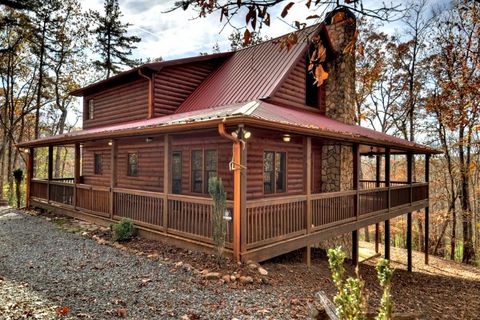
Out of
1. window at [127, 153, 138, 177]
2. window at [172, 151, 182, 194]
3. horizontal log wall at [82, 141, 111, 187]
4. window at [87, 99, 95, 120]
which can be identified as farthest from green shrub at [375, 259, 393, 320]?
window at [87, 99, 95, 120]

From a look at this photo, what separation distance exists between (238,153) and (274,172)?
4141mm

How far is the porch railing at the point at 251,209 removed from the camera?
281 inches

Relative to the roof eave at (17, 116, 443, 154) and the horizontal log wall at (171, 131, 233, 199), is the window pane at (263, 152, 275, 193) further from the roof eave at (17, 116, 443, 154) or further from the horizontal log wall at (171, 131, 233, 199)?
the roof eave at (17, 116, 443, 154)

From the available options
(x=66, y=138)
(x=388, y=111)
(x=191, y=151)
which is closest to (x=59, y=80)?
(x=66, y=138)

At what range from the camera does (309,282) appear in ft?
23.3

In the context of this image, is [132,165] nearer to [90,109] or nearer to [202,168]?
[202,168]

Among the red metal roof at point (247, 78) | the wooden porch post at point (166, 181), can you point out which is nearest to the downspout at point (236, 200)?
the wooden porch post at point (166, 181)

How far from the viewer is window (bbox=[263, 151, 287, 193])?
1036 cm

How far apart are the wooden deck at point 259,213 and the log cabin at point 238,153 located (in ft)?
0.12

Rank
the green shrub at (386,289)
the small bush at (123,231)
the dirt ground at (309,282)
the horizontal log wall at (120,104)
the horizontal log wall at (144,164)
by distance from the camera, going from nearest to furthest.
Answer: the green shrub at (386,289), the dirt ground at (309,282), the small bush at (123,231), the horizontal log wall at (144,164), the horizontal log wall at (120,104)

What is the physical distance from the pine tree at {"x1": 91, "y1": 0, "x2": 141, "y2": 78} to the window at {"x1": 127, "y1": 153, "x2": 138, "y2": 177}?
49.2 feet

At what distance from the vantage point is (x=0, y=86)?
24.0 metres

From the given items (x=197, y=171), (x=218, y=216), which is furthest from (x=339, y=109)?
(x=218, y=216)

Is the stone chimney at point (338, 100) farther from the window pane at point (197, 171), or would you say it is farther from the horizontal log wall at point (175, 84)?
the horizontal log wall at point (175, 84)
